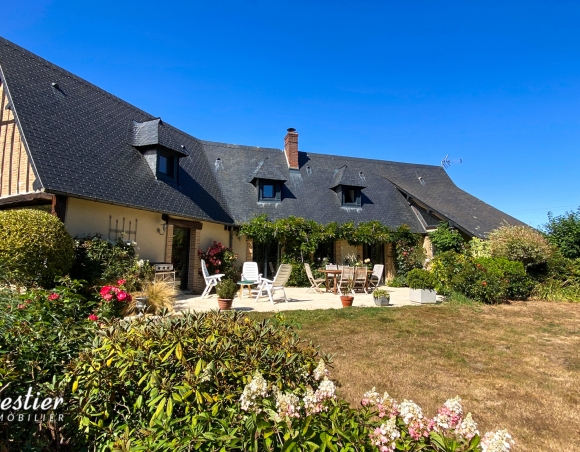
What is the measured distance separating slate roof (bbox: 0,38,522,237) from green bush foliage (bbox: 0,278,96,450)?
5.20m

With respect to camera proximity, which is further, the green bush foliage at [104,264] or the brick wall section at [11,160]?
the brick wall section at [11,160]

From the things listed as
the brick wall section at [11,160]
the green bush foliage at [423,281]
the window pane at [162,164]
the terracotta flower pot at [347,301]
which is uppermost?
the window pane at [162,164]

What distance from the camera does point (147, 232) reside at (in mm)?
9547

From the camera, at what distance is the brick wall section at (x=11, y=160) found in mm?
7445

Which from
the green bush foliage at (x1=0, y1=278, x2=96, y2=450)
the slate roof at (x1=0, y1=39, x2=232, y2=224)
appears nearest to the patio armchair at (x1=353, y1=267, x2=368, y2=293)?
the slate roof at (x1=0, y1=39, x2=232, y2=224)

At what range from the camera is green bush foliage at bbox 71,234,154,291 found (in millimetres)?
7258

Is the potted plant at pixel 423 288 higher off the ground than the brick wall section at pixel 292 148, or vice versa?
the brick wall section at pixel 292 148

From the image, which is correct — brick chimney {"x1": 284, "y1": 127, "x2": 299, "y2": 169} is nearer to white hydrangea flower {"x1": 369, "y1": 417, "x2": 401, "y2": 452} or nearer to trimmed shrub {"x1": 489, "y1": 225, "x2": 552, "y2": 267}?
trimmed shrub {"x1": 489, "y1": 225, "x2": 552, "y2": 267}

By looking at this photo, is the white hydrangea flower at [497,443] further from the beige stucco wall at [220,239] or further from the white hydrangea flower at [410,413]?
the beige stucco wall at [220,239]

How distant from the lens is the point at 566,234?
38.2 feet

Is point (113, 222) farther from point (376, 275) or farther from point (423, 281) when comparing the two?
point (376, 275)

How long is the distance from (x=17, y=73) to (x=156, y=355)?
1030 cm

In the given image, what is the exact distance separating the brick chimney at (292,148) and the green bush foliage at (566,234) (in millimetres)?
10648

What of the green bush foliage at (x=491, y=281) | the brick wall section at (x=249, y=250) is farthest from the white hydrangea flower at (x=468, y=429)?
the brick wall section at (x=249, y=250)
